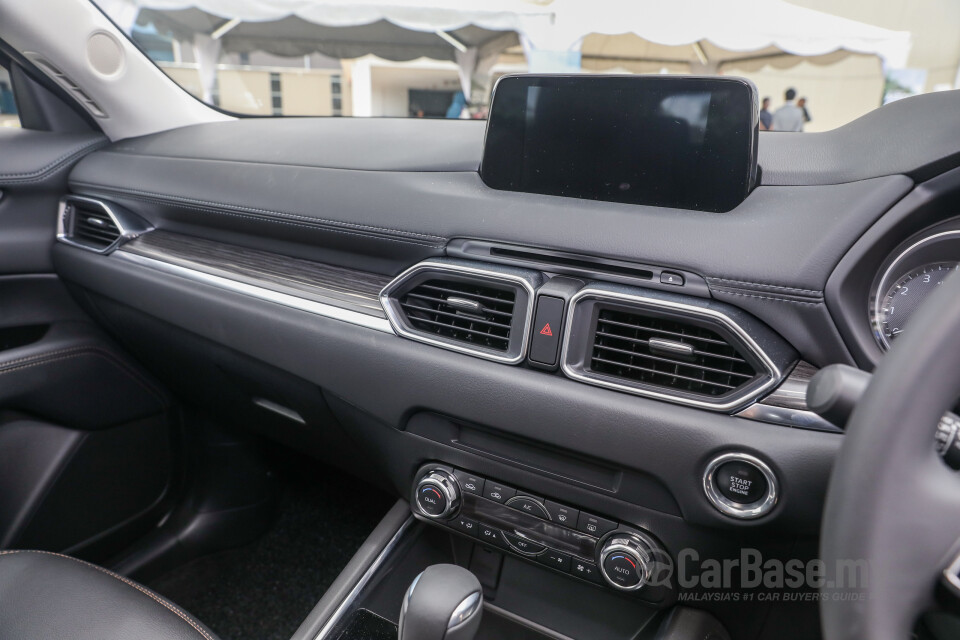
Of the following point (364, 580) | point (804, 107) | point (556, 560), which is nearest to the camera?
point (556, 560)

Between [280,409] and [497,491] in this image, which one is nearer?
[497,491]

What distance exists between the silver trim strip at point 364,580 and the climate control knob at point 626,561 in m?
0.40

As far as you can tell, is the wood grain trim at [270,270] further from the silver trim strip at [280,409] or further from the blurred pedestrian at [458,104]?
the blurred pedestrian at [458,104]

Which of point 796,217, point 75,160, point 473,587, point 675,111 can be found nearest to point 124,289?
point 75,160

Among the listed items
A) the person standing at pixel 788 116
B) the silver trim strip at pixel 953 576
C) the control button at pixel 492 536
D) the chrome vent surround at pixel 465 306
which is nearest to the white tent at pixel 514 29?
A: the person standing at pixel 788 116

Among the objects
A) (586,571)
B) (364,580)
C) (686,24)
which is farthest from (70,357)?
(686,24)

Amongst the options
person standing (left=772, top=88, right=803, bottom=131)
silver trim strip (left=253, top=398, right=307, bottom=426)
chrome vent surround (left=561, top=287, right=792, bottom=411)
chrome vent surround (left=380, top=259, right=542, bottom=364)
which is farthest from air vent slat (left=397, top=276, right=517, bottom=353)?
person standing (left=772, top=88, right=803, bottom=131)

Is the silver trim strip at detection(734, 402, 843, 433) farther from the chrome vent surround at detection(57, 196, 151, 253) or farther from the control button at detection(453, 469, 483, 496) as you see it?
the chrome vent surround at detection(57, 196, 151, 253)

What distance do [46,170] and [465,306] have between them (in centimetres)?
119

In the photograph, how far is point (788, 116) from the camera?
48.0 inches

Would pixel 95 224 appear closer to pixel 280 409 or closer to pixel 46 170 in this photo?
pixel 46 170

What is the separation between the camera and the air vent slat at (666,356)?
2.52 feet

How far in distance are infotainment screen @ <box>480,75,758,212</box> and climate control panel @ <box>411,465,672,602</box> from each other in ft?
1.47

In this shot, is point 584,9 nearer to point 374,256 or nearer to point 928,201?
point 374,256
